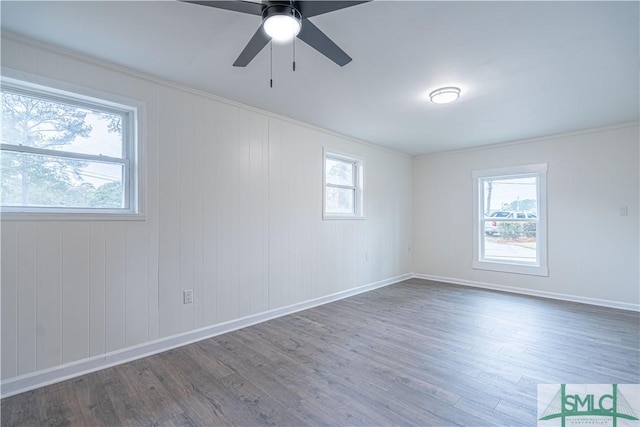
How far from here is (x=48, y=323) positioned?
2223mm

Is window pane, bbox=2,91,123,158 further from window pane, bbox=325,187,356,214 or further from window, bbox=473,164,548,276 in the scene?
window, bbox=473,164,548,276

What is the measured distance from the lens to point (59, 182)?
7.77ft

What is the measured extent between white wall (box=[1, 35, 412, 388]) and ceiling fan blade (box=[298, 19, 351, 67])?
173cm

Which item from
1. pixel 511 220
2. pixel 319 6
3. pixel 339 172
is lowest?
pixel 511 220

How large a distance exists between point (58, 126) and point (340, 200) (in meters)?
3.47

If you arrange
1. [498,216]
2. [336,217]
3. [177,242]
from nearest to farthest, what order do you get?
[177,242], [336,217], [498,216]

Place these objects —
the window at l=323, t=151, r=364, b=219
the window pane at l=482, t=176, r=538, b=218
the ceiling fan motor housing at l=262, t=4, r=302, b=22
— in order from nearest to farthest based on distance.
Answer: the ceiling fan motor housing at l=262, t=4, r=302, b=22
the window at l=323, t=151, r=364, b=219
the window pane at l=482, t=176, r=538, b=218

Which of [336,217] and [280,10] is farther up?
[280,10]

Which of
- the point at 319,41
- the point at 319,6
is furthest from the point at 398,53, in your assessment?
the point at 319,6

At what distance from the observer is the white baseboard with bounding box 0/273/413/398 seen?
6.95ft

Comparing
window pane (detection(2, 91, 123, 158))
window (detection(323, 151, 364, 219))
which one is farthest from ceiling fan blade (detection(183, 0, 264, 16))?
window (detection(323, 151, 364, 219))

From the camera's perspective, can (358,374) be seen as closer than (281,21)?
No

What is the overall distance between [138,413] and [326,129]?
3.75 m

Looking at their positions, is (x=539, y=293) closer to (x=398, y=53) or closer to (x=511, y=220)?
(x=511, y=220)
